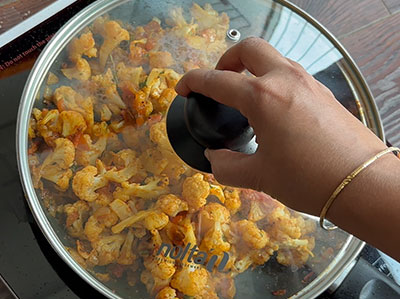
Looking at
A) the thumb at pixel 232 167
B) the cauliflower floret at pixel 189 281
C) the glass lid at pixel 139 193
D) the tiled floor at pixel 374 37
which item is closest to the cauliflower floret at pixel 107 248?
the glass lid at pixel 139 193

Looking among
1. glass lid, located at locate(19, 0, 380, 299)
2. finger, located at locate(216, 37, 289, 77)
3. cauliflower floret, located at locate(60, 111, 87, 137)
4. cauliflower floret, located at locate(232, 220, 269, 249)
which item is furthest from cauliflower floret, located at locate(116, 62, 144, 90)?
cauliflower floret, located at locate(232, 220, 269, 249)

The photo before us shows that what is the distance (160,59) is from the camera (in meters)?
0.86

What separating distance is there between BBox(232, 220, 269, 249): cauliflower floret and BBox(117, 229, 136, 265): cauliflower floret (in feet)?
0.59

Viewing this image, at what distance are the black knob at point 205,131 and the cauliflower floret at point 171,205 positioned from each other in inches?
2.6

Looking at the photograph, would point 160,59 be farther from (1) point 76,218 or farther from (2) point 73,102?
(1) point 76,218

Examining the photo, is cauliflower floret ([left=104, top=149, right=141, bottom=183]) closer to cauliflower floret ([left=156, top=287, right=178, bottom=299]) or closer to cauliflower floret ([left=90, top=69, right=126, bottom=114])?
cauliflower floret ([left=90, top=69, right=126, bottom=114])

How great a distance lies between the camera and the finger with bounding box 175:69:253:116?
1.98 ft

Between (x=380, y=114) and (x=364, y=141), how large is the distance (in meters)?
0.46

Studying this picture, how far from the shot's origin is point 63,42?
863 millimetres

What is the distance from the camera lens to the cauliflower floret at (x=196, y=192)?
77 cm

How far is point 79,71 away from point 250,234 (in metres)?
0.43

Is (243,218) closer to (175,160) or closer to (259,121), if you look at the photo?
(175,160)

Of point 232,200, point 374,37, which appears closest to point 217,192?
point 232,200

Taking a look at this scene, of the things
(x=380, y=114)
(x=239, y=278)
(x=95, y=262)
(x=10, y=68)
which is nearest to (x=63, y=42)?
(x=10, y=68)
